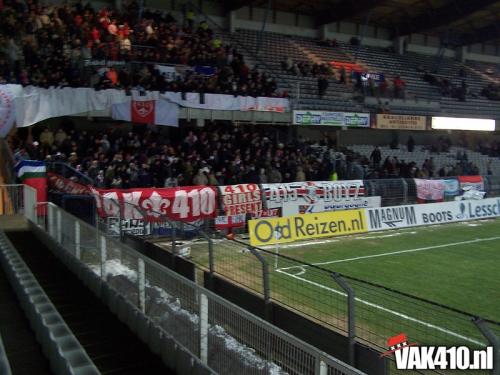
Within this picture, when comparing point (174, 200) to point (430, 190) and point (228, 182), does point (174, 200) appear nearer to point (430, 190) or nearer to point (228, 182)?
point (228, 182)

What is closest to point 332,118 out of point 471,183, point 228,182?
point 471,183

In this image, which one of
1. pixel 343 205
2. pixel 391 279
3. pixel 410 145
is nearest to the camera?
pixel 391 279

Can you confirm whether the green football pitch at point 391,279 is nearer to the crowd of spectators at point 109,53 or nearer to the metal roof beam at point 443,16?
the crowd of spectators at point 109,53

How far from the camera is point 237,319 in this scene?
5055mm

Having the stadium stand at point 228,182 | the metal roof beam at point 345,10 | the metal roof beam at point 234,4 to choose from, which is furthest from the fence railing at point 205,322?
the metal roof beam at point 345,10

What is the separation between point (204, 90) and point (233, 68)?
3654 mm

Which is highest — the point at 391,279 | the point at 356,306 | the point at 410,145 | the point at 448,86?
the point at 448,86

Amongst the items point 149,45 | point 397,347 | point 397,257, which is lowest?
point 397,257

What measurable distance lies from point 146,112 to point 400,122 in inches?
659

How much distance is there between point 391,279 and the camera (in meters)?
12.2

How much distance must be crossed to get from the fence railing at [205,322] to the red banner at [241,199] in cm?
920

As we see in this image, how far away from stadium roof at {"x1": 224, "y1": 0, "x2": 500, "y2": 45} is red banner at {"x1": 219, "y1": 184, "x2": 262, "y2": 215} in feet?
56.0

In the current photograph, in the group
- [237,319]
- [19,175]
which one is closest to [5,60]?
[19,175]

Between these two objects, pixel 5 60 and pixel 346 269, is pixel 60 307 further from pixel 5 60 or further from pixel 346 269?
pixel 5 60
